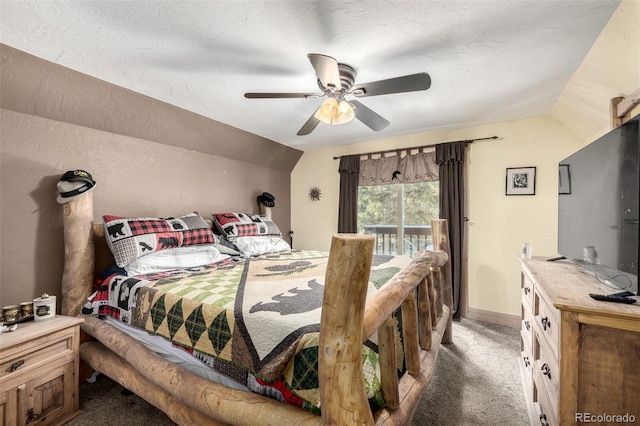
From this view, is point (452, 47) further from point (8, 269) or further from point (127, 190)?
point (8, 269)

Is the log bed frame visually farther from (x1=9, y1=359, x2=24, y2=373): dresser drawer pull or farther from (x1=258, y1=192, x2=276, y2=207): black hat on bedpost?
(x1=258, y1=192, x2=276, y2=207): black hat on bedpost

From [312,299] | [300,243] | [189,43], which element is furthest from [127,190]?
[300,243]

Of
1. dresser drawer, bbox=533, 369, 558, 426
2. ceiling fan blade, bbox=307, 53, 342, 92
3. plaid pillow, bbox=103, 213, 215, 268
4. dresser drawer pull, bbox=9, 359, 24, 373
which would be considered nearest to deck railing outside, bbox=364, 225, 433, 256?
dresser drawer, bbox=533, 369, 558, 426

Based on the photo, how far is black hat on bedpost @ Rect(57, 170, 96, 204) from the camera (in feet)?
6.67

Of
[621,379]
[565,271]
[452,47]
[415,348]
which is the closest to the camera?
[621,379]

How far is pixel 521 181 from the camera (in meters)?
3.09

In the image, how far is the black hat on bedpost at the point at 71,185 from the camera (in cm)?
203

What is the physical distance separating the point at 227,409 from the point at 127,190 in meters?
2.43

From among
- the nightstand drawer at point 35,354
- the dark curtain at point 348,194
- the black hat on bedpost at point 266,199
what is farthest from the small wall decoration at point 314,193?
the nightstand drawer at point 35,354

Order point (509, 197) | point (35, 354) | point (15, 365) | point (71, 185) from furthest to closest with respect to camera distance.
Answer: point (509, 197), point (71, 185), point (35, 354), point (15, 365)

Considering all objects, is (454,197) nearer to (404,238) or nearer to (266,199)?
(404,238)

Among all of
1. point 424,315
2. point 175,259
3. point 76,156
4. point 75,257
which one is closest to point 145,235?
point 175,259

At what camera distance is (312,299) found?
4.60 feet

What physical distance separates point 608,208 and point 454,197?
205 cm
